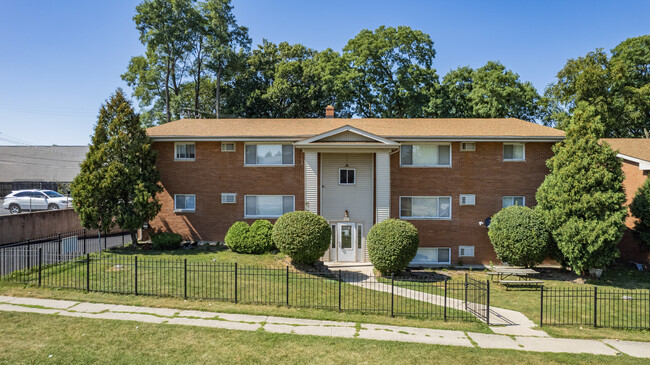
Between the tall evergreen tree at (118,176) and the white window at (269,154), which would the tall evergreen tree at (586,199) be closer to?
the white window at (269,154)

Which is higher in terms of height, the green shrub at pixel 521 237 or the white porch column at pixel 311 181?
the white porch column at pixel 311 181

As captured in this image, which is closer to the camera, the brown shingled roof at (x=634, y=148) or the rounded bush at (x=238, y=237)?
the rounded bush at (x=238, y=237)

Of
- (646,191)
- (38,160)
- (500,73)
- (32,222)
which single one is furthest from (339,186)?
(38,160)

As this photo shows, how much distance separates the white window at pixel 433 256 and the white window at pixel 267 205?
693 cm

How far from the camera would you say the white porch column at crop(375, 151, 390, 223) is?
17.9 metres

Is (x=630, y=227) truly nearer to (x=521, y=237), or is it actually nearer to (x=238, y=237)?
(x=521, y=237)

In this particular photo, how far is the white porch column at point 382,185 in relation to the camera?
17.9m

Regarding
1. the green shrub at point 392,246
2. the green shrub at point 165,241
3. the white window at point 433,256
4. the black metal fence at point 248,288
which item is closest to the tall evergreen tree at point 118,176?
the green shrub at point 165,241

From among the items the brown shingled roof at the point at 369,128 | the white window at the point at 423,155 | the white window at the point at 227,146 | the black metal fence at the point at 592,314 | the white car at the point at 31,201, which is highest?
the brown shingled roof at the point at 369,128

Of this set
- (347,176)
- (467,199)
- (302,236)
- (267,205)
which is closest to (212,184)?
(267,205)

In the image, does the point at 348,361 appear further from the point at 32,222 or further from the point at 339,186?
the point at 32,222

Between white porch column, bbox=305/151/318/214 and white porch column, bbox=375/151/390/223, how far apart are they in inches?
115

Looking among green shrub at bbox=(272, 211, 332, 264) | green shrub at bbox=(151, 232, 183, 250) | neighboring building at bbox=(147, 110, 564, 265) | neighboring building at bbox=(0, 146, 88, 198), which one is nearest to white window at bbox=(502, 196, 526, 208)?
neighboring building at bbox=(147, 110, 564, 265)

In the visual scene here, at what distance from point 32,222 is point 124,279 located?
413 inches
